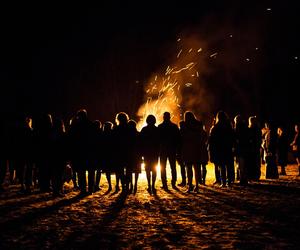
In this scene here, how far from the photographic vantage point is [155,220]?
8.02 metres

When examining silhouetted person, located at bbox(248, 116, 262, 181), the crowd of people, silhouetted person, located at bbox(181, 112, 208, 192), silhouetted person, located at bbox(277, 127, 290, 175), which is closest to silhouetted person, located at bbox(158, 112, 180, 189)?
the crowd of people

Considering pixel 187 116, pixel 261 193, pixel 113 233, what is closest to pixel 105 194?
pixel 187 116

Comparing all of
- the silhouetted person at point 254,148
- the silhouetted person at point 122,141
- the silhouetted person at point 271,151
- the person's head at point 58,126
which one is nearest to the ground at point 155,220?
the silhouetted person at point 122,141

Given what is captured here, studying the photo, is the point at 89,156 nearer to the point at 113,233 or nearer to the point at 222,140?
the point at 222,140

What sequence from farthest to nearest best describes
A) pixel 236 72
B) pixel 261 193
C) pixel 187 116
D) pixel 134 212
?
pixel 236 72, pixel 187 116, pixel 261 193, pixel 134 212

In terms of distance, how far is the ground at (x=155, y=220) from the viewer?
20.7 feet

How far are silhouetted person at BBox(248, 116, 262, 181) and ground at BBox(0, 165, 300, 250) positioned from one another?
2.14 m

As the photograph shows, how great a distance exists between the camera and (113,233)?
698 centimetres

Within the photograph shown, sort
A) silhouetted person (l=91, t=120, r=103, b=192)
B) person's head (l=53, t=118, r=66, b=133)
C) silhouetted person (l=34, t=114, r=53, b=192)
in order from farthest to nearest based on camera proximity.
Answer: person's head (l=53, t=118, r=66, b=133), silhouetted person (l=34, t=114, r=53, b=192), silhouetted person (l=91, t=120, r=103, b=192)

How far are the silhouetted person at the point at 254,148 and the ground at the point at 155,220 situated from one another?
84.1 inches

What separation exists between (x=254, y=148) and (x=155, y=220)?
6.69 m

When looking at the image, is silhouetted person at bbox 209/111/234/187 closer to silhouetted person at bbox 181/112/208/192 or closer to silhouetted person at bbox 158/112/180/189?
silhouetted person at bbox 181/112/208/192

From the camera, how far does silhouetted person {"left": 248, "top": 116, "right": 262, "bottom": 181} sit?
45.2 feet

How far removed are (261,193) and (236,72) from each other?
3915 cm
